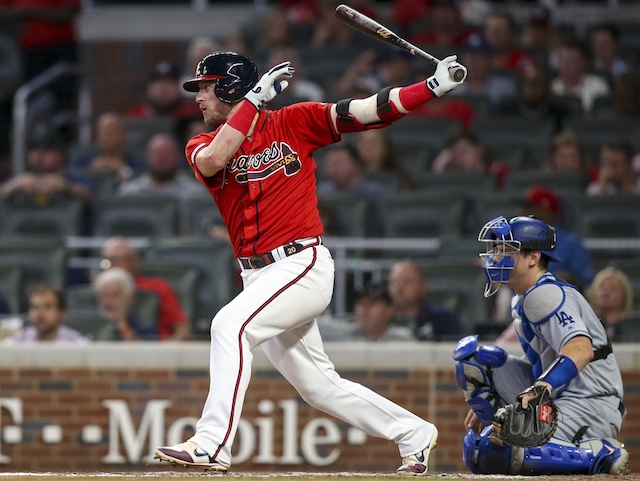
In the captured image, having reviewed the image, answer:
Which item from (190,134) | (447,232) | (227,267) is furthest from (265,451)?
(190,134)

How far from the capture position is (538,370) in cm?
589

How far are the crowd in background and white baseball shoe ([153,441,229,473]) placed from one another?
333cm

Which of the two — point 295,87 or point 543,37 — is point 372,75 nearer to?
point 295,87

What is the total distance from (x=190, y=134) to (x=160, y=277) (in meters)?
2.37

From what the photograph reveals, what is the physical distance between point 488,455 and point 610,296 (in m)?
2.84

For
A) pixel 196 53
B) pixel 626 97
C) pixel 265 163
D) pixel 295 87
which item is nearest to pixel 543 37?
pixel 626 97

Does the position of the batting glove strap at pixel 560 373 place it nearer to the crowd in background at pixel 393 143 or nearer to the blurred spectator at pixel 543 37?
the crowd in background at pixel 393 143

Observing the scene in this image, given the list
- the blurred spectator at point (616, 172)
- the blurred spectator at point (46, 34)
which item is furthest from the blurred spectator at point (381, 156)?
the blurred spectator at point (46, 34)

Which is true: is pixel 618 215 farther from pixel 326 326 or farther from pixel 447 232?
pixel 326 326

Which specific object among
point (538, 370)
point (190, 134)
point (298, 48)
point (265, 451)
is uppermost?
point (298, 48)

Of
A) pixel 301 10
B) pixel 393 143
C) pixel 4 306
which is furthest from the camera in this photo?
pixel 301 10

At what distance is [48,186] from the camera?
10.4m

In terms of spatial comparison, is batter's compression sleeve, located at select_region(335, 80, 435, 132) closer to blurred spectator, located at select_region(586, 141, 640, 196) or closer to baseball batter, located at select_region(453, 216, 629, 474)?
baseball batter, located at select_region(453, 216, 629, 474)

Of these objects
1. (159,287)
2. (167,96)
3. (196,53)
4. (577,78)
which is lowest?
(159,287)
